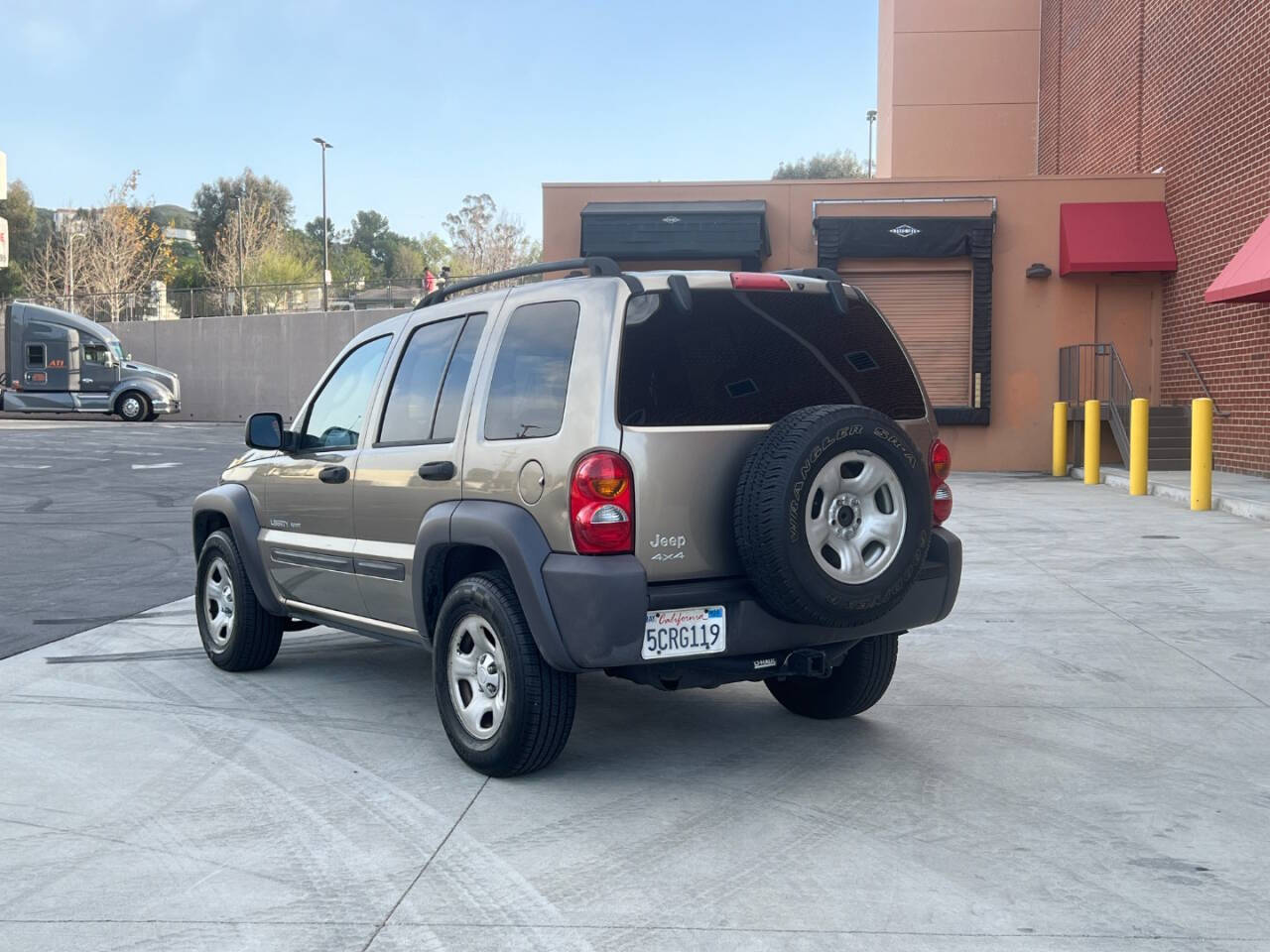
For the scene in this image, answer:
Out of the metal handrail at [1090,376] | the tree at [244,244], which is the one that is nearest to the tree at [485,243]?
the tree at [244,244]

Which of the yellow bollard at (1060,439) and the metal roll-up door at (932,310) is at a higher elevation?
the metal roll-up door at (932,310)

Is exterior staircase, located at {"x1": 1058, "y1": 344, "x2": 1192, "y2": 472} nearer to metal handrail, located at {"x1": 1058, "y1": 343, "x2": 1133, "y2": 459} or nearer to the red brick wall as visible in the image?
metal handrail, located at {"x1": 1058, "y1": 343, "x2": 1133, "y2": 459}

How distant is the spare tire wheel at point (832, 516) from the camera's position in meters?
4.68

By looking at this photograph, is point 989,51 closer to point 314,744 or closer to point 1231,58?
point 1231,58

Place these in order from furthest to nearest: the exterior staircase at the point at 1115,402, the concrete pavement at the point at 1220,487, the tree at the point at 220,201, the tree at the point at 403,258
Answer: the tree at the point at 403,258 < the tree at the point at 220,201 < the exterior staircase at the point at 1115,402 < the concrete pavement at the point at 1220,487

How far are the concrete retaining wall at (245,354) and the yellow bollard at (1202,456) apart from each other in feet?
109

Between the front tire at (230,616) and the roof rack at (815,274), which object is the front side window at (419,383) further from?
the front tire at (230,616)

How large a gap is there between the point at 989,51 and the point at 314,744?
104 ft

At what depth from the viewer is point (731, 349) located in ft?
16.6

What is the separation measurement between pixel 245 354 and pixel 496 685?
144 ft

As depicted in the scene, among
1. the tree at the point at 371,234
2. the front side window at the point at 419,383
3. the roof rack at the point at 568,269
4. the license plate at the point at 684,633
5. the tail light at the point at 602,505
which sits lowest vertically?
the license plate at the point at 684,633

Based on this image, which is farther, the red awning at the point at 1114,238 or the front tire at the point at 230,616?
the red awning at the point at 1114,238

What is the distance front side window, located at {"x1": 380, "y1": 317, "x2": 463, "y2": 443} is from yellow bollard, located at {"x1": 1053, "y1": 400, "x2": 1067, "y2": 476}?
61.5 feet

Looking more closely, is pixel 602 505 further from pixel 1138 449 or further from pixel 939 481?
pixel 1138 449
